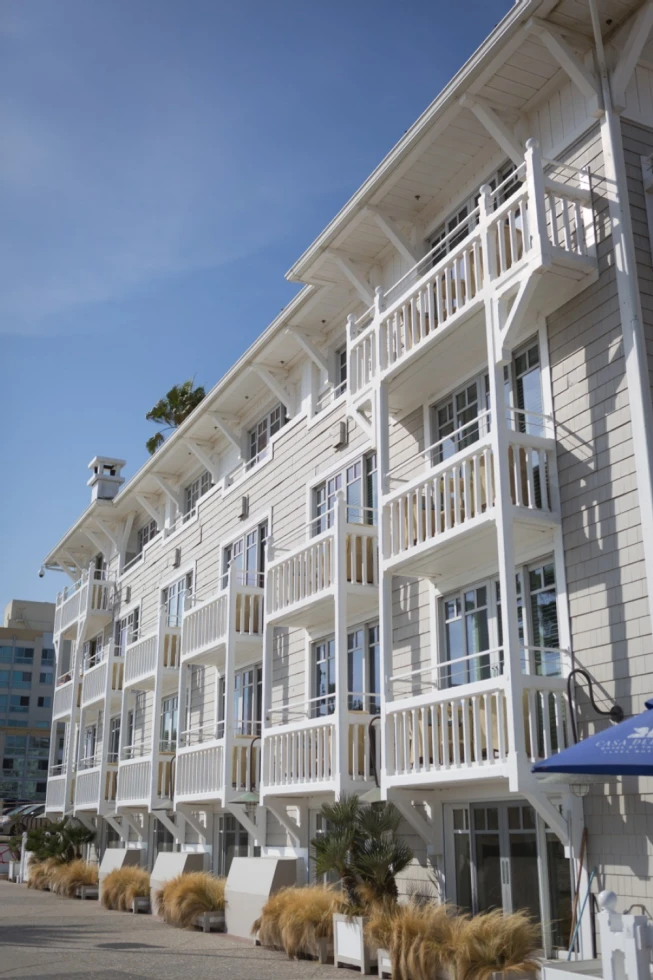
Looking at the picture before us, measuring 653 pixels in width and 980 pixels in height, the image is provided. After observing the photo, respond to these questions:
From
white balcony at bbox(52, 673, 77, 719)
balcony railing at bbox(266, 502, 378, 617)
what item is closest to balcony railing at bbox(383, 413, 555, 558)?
balcony railing at bbox(266, 502, 378, 617)

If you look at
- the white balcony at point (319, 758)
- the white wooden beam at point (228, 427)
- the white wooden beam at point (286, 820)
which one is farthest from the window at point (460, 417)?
the white wooden beam at point (228, 427)

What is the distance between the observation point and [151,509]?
26359 mm

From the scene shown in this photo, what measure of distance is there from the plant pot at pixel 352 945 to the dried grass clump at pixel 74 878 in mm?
13353

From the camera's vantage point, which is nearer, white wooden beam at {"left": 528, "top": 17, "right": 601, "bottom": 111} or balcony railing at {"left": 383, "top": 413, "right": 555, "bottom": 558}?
balcony railing at {"left": 383, "top": 413, "right": 555, "bottom": 558}

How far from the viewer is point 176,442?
23.2 meters

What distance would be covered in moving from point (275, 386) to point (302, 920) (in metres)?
9.86

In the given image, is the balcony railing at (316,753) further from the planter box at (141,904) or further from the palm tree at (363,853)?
the planter box at (141,904)

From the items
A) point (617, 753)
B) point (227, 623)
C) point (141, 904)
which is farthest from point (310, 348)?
point (617, 753)

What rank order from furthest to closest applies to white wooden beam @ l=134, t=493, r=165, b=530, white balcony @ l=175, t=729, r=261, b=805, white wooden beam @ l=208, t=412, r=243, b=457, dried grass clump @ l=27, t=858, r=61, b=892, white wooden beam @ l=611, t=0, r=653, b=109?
white wooden beam @ l=134, t=493, r=165, b=530 < dried grass clump @ l=27, t=858, r=61, b=892 < white wooden beam @ l=208, t=412, r=243, b=457 < white balcony @ l=175, t=729, r=261, b=805 < white wooden beam @ l=611, t=0, r=653, b=109

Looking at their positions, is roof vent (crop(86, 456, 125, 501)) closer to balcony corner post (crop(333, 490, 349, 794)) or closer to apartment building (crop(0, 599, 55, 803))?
balcony corner post (crop(333, 490, 349, 794))

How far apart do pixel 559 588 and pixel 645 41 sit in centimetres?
626

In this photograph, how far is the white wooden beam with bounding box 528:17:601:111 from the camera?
11.5 m

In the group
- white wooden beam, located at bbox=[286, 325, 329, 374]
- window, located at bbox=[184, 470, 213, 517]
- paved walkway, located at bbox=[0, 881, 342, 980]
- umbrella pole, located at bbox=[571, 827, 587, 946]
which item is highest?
white wooden beam, located at bbox=[286, 325, 329, 374]

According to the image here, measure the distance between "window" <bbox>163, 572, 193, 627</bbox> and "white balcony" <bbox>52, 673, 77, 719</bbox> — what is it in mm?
7960
